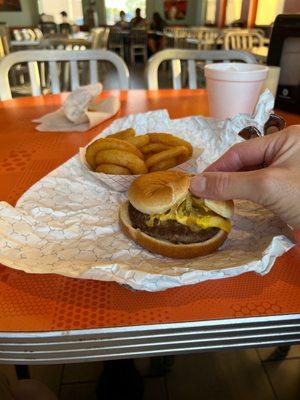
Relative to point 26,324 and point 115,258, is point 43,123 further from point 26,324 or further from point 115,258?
point 26,324

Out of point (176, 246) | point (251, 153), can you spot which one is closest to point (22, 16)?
point (251, 153)

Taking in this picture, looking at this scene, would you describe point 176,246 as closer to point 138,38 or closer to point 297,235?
point 297,235

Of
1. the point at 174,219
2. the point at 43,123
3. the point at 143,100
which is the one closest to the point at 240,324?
the point at 174,219

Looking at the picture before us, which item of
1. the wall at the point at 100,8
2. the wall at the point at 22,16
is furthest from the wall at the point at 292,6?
the wall at the point at 100,8

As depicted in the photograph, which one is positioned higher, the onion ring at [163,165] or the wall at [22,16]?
the onion ring at [163,165]

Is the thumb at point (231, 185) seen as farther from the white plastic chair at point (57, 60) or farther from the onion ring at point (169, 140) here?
the white plastic chair at point (57, 60)

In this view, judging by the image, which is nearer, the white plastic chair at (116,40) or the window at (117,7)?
the white plastic chair at (116,40)
